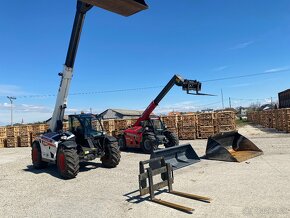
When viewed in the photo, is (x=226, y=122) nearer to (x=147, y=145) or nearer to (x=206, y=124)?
(x=206, y=124)

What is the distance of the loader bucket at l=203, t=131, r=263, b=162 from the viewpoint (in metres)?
12.1

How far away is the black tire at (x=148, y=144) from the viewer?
1557 centimetres

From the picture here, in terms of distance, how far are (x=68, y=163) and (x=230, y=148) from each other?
295 inches

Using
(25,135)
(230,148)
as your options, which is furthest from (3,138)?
(230,148)

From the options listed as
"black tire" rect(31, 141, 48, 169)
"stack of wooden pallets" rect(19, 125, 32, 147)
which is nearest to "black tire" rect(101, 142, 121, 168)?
"black tire" rect(31, 141, 48, 169)

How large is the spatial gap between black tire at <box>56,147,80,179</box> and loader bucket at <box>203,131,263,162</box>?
5.53m

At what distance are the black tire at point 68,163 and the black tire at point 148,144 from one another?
5.82 meters

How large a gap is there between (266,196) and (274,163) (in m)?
4.43

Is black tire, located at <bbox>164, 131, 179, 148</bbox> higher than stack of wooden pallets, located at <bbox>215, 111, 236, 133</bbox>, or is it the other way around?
stack of wooden pallets, located at <bbox>215, 111, 236, 133</bbox>

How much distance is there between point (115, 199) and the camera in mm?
7559

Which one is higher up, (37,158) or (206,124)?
(206,124)

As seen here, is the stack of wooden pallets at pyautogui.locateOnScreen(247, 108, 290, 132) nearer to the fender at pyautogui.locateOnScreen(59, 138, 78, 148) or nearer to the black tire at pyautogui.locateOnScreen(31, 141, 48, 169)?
the fender at pyautogui.locateOnScreen(59, 138, 78, 148)

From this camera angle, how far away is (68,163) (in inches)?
401

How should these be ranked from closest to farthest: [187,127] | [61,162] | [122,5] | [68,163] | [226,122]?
[122,5]
[68,163]
[61,162]
[226,122]
[187,127]
